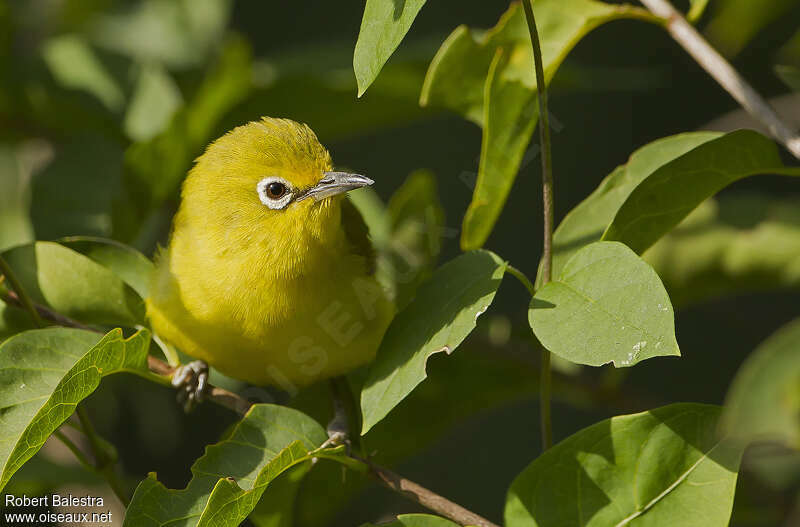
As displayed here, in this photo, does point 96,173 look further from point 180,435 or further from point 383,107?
point 180,435

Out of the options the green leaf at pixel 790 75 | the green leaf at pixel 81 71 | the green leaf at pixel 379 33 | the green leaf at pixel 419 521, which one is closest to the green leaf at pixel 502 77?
the green leaf at pixel 790 75

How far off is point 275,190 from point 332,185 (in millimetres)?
193

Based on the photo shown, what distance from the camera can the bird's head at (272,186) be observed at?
2938mm

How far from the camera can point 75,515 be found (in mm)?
2793

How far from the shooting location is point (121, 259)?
2842 mm

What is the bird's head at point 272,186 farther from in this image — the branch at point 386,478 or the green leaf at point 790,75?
the green leaf at point 790,75

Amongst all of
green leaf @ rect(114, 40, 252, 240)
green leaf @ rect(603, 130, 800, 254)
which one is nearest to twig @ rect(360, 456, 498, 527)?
green leaf @ rect(603, 130, 800, 254)

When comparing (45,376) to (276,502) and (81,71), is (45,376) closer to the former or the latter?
(276,502)

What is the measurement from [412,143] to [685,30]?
488cm

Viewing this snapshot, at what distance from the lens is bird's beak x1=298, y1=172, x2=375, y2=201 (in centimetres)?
288

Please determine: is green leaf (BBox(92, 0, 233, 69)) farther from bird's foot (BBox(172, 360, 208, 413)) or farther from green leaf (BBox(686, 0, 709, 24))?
green leaf (BBox(686, 0, 709, 24))

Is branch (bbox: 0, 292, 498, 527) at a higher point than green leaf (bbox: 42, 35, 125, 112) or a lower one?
lower

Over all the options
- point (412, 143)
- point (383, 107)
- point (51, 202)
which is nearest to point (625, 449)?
point (383, 107)

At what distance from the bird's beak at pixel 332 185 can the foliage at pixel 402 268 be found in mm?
366
